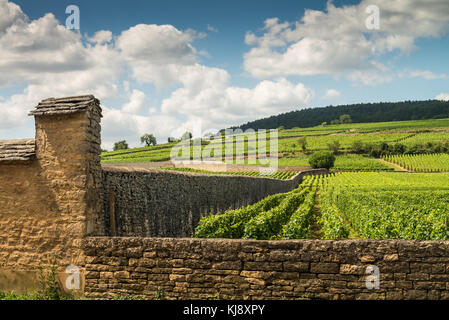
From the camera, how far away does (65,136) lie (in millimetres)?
7172

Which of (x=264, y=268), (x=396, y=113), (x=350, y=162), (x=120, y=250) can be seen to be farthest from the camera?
(x=396, y=113)

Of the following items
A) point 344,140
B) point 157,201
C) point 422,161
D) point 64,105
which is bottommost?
point 422,161

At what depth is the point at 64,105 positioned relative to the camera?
720cm

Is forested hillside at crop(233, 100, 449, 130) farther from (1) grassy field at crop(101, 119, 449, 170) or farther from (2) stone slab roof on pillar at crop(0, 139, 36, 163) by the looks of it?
(2) stone slab roof on pillar at crop(0, 139, 36, 163)

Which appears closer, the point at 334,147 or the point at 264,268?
the point at 264,268

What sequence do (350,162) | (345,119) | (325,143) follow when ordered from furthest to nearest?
(345,119) → (325,143) → (350,162)

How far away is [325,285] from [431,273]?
159 centimetres

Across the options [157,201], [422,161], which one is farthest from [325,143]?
[157,201]

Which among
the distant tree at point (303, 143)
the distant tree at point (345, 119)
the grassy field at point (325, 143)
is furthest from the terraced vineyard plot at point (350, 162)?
the distant tree at point (345, 119)

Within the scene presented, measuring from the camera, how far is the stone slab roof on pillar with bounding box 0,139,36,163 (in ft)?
23.6

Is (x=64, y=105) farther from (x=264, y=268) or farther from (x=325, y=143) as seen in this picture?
(x=325, y=143)

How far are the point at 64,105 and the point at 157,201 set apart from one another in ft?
16.9

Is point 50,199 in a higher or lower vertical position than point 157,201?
higher

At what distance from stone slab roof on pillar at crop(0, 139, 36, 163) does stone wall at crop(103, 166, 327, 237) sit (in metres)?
1.56
